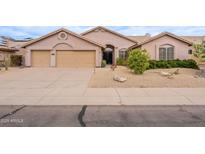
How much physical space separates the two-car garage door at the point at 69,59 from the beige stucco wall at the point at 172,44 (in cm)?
685

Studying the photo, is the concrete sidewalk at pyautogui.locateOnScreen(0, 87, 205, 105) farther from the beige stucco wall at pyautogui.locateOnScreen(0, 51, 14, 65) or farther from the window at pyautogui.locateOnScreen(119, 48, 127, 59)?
the window at pyautogui.locateOnScreen(119, 48, 127, 59)

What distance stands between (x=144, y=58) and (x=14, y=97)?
1096 centimetres

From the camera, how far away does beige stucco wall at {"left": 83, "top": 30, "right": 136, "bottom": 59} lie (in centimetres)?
4009

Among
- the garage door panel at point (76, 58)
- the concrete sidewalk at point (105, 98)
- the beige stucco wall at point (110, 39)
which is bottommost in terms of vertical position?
the concrete sidewalk at point (105, 98)

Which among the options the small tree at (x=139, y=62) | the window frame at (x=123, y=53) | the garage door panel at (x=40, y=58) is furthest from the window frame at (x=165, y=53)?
the garage door panel at (x=40, y=58)

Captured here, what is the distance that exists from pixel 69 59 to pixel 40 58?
3.51 meters

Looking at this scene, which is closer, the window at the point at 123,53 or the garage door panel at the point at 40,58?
the garage door panel at the point at 40,58

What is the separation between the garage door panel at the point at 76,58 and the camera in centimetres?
3222

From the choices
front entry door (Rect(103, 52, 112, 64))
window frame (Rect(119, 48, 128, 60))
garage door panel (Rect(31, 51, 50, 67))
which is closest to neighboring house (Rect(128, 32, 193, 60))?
window frame (Rect(119, 48, 128, 60))

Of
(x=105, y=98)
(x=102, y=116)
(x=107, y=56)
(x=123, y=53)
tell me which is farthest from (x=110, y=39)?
(x=102, y=116)

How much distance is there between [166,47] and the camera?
32.0 m

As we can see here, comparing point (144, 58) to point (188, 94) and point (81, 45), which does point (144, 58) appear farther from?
point (81, 45)

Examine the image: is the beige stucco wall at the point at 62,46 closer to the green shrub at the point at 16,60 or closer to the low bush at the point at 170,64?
the green shrub at the point at 16,60
